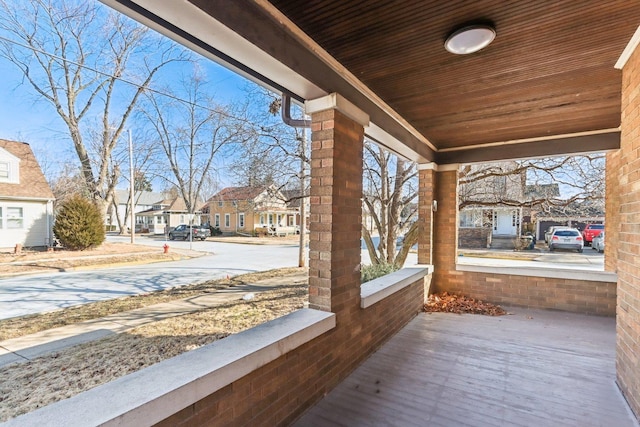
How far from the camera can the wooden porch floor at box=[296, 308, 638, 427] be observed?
2184 millimetres

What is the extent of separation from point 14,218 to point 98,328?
1546 centimetres

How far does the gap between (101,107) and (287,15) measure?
70.9ft

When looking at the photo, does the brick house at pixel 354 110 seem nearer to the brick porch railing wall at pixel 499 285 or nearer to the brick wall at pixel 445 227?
the brick wall at pixel 445 227

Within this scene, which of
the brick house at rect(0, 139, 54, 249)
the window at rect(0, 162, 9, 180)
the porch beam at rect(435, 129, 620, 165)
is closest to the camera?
the porch beam at rect(435, 129, 620, 165)

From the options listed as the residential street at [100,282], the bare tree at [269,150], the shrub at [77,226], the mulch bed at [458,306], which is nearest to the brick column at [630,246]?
the mulch bed at [458,306]

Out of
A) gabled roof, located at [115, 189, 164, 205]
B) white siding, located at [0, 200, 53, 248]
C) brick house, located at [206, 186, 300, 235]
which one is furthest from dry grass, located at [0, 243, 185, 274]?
gabled roof, located at [115, 189, 164, 205]

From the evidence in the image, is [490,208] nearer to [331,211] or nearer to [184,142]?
[331,211]

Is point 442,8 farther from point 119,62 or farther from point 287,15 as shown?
point 119,62

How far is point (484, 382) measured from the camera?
2.64 metres

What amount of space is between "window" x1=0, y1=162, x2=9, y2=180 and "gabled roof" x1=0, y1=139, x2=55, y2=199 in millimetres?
388

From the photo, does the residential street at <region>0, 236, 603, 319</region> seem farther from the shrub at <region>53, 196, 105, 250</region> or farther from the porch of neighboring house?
the porch of neighboring house

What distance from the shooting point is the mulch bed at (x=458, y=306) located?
4598 mm

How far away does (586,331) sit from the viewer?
3.82 meters

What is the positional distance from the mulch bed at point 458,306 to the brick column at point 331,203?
2.59 meters
